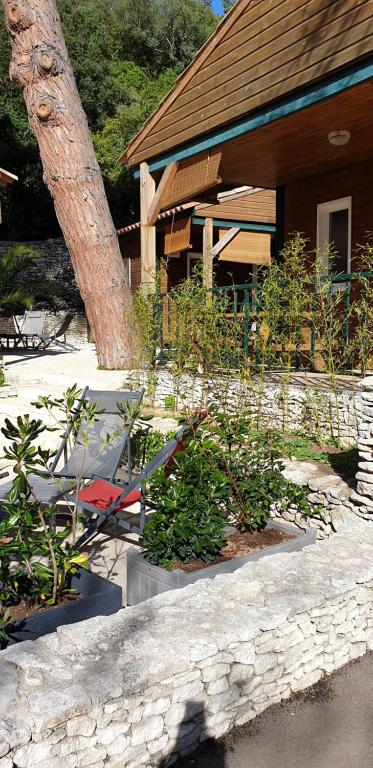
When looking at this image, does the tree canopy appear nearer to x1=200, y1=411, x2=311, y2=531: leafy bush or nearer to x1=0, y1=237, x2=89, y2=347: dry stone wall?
x1=0, y1=237, x2=89, y2=347: dry stone wall

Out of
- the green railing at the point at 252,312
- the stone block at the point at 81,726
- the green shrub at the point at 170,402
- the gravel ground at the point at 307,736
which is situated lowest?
the gravel ground at the point at 307,736

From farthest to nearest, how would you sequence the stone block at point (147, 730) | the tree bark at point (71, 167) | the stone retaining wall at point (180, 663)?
the tree bark at point (71, 167) → the stone block at point (147, 730) → the stone retaining wall at point (180, 663)

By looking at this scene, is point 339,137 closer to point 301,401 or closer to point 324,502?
point 301,401

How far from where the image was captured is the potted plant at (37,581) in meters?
2.57

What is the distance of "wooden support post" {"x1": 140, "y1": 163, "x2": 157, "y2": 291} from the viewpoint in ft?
28.8

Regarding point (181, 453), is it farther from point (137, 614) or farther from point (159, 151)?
point (159, 151)

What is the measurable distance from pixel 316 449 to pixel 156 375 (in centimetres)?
281

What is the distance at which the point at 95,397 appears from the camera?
189 inches

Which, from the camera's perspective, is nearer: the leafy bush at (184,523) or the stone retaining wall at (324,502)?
the leafy bush at (184,523)

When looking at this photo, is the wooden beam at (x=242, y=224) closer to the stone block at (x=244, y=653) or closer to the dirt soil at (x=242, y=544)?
the dirt soil at (x=242, y=544)

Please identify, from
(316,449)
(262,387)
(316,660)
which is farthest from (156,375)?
(316,660)

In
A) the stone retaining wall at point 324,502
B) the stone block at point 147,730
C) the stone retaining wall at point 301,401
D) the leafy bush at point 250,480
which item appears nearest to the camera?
the stone block at point 147,730

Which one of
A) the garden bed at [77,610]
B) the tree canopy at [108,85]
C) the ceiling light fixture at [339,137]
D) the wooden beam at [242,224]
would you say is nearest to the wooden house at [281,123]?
the ceiling light fixture at [339,137]

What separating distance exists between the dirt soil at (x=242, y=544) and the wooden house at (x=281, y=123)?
4.11 meters
